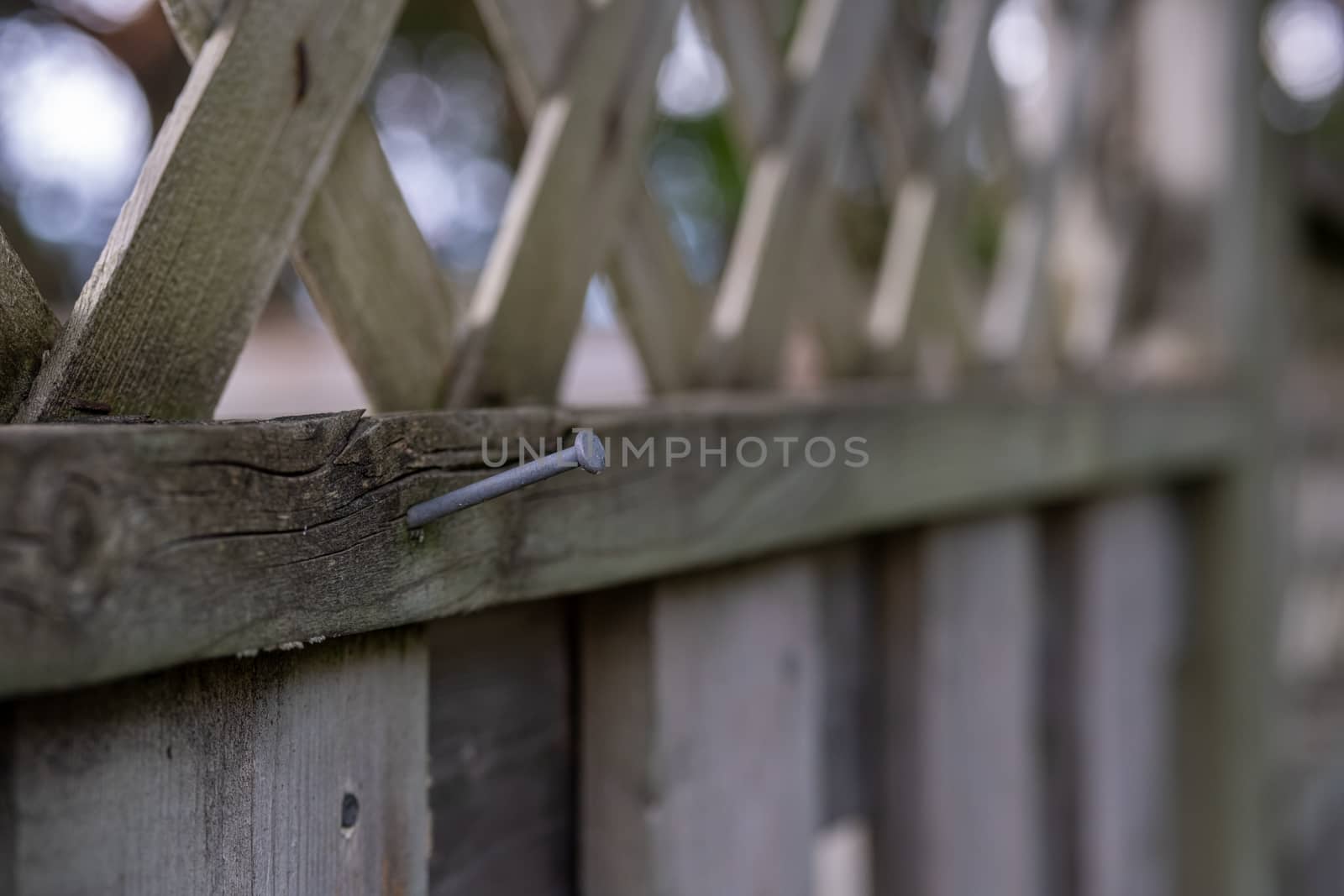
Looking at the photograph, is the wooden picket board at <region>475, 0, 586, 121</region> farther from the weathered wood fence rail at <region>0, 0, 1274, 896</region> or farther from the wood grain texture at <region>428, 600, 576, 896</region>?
the wood grain texture at <region>428, 600, 576, 896</region>

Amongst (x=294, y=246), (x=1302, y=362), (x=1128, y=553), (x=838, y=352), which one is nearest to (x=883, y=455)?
(x=838, y=352)

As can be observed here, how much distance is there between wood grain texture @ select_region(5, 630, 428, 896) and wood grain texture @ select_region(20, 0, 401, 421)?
119mm

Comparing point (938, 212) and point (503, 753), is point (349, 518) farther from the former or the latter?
point (938, 212)

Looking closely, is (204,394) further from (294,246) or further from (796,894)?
(796,894)

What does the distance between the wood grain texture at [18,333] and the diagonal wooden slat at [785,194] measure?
0.45 metres

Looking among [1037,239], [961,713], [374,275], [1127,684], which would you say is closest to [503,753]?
[374,275]

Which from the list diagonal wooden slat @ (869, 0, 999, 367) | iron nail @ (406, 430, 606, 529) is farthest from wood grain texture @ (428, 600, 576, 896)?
diagonal wooden slat @ (869, 0, 999, 367)

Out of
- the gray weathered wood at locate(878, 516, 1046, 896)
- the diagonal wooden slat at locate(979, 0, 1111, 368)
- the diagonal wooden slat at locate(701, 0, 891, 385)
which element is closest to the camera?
the diagonal wooden slat at locate(701, 0, 891, 385)

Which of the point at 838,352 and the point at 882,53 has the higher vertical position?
the point at 882,53

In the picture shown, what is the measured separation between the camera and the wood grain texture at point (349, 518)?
32 centimetres

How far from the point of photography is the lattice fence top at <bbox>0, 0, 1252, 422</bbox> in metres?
0.43

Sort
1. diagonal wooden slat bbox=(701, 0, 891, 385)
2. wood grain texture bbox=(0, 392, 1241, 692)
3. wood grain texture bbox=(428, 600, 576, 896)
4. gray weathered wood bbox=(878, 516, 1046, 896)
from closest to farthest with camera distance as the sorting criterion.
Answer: wood grain texture bbox=(0, 392, 1241, 692) → wood grain texture bbox=(428, 600, 576, 896) → diagonal wooden slat bbox=(701, 0, 891, 385) → gray weathered wood bbox=(878, 516, 1046, 896)

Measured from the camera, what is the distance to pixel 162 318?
42 cm

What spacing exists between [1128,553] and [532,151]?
1004mm
